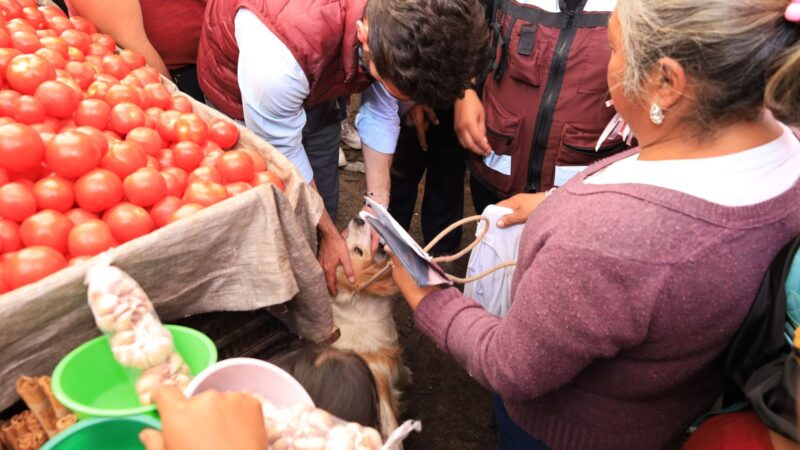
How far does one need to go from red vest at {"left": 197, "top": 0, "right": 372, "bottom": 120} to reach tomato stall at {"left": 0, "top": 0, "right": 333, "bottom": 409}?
36cm

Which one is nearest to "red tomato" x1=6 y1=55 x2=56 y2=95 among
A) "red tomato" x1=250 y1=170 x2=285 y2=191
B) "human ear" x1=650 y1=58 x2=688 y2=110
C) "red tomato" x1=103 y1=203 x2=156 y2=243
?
"red tomato" x1=103 y1=203 x2=156 y2=243

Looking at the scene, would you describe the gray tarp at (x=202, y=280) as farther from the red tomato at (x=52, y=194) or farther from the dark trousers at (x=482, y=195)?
the dark trousers at (x=482, y=195)

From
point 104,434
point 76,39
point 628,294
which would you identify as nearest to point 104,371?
point 104,434

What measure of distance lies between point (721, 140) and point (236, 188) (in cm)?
117

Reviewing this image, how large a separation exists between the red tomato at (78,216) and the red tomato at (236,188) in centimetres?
33

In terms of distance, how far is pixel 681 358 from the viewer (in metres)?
1.25

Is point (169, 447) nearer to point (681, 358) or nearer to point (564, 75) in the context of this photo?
point (681, 358)

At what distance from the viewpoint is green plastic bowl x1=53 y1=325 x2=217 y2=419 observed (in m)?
1.11

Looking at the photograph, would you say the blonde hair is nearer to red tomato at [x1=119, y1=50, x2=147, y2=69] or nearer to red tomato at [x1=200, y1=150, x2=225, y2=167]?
red tomato at [x1=200, y1=150, x2=225, y2=167]

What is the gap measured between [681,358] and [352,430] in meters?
0.73

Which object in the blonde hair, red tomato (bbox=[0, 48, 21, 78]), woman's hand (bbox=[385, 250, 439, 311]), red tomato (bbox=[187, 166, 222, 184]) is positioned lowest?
woman's hand (bbox=[385, 250, 439, 311])

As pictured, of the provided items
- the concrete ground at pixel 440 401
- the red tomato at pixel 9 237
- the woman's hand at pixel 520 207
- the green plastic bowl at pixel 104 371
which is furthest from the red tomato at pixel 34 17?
the concrete ground at pixel 440 401

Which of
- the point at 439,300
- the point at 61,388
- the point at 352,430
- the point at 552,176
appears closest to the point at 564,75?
the point at 552,176

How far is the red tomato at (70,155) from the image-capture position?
4.52 feet
